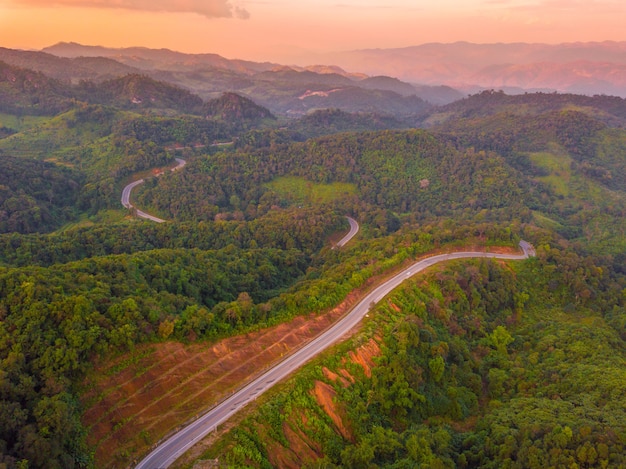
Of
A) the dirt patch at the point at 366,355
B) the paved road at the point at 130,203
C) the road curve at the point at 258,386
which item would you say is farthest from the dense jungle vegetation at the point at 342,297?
the paved road at the point at 130,203

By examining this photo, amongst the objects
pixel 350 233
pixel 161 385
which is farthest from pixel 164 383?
pixel 350 233

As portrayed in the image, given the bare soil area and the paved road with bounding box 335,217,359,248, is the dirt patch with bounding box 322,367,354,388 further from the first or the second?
the paved road with bounding box 335,217,359,248

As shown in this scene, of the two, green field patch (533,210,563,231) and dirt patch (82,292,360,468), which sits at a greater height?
dirt patch (82,292,360,468)

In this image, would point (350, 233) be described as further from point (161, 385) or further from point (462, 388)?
point (161, 385)

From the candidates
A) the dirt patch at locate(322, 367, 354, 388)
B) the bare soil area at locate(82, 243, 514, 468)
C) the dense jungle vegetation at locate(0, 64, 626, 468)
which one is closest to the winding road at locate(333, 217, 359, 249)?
the dense jungle vegetation at locate(0, 64, 626, 468)

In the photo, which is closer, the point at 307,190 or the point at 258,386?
the point at 258,386

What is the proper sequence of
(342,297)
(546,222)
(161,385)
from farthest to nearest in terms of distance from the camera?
1. (546,222)
2. (342,297)
3. (161,385)
